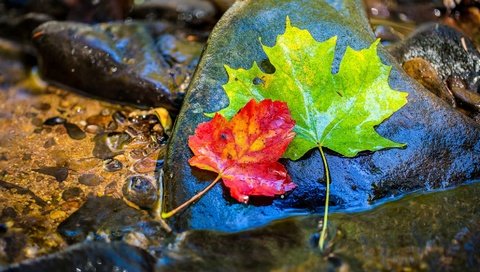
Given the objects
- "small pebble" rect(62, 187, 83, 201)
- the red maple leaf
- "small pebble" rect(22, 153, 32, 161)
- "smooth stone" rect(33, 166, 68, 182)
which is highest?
the red maple leaf

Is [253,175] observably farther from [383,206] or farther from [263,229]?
[383,206]

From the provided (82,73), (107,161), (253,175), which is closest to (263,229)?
(253,175)

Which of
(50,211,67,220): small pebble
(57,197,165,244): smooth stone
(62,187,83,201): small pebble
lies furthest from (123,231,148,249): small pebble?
(62,187,83,201): small pebble

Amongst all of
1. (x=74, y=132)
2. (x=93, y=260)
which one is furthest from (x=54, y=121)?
(x=93, y=260)

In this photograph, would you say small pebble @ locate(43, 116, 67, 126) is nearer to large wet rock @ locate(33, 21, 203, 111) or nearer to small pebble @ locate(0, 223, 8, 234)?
large wet rock @ locate(33, 21, 203, 111)

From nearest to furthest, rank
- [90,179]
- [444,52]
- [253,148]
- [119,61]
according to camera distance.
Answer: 1. [253,148]
2. [90,179]
3. [444,52]
4. [119,61]

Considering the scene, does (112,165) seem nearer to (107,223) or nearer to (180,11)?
(107,223)
